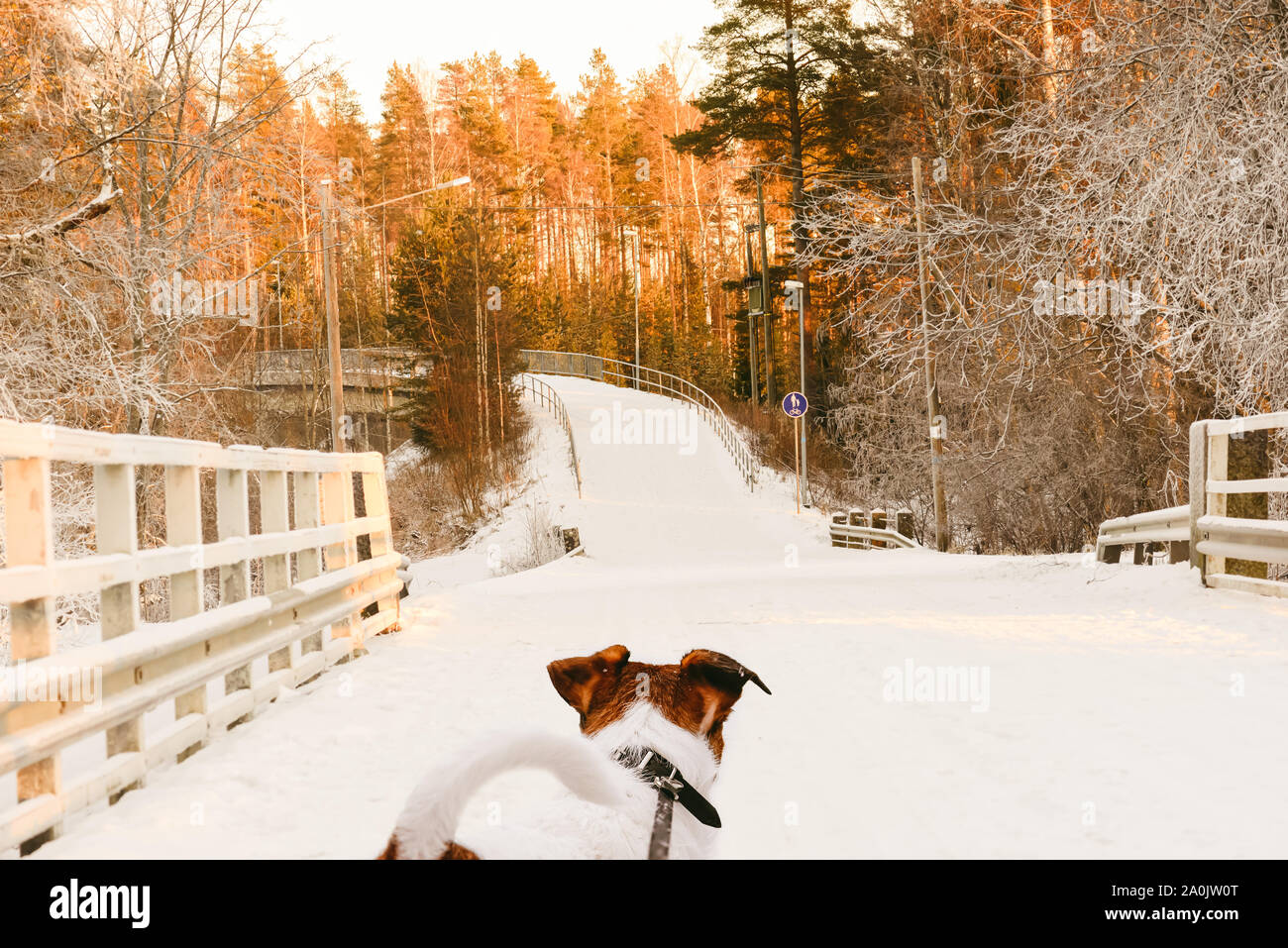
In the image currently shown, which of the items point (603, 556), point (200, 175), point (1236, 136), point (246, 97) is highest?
point (246, 97)

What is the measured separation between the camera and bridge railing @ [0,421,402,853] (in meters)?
3.34

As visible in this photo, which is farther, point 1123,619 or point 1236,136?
point 1236,136

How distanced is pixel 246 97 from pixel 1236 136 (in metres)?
14.3

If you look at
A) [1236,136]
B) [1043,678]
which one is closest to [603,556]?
[1236,136]

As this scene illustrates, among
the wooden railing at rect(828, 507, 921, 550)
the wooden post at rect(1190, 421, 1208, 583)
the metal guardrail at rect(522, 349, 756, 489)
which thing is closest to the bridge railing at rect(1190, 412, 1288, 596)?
the wooden post at rect(1190, 421, 1208, 583)

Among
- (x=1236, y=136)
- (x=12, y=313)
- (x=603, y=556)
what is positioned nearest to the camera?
(x=1236, y=136)

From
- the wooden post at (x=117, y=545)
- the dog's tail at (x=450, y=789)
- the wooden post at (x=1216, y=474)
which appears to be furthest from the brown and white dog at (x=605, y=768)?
the wooden post at (x=1216, y=474)

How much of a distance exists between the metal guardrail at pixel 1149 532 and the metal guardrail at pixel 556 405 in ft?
78.9

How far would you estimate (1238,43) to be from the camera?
962cm

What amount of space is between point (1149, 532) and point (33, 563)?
10.7 metres

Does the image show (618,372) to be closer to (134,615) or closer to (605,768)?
(134,615)

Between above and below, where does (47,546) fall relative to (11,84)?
below

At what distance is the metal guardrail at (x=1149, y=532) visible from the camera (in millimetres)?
10492

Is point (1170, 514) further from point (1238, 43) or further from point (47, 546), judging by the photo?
point (47, 546)
